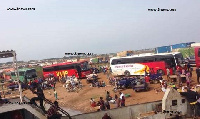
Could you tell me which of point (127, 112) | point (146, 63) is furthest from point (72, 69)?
point (127, 112)

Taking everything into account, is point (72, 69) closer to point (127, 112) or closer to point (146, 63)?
point (146, 63)

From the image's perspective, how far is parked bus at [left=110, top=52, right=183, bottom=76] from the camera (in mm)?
32300

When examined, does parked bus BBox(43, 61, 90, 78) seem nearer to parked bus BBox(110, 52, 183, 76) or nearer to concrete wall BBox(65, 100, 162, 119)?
parked bus BBox(110, 52, 183, 76)

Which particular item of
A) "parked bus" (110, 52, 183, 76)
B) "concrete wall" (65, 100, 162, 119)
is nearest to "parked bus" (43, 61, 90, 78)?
"parked bus" (110, 52, 183, 76)

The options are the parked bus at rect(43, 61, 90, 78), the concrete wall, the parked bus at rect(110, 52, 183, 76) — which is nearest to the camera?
the concrete wall

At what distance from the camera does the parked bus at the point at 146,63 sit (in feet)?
106

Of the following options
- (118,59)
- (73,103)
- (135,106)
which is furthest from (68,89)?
(135,106)

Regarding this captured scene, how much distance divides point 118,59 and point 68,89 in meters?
10.6

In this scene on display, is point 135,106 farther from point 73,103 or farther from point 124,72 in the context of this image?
point 124,72

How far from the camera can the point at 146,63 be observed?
3500cm

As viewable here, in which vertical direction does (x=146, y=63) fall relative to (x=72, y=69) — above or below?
above

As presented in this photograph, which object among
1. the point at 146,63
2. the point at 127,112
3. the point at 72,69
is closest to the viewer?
the point at 127,112

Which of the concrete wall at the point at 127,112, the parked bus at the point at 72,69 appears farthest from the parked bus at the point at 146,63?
the concrete wall at the point at 127,112

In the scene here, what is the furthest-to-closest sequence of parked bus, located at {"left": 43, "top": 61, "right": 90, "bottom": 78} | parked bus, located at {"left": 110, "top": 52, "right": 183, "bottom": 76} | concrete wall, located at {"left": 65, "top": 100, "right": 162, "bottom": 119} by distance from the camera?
parked bus, located at {"left": 43, "top": 61, "right": 90, "bottom": 78} → parked bus, located at {"left": 110, "top": 52, "right": 183, "bottom": 76} → concrete wall, located at {"left": 65, "top": 100, "right": 162, "bottom": 119}
